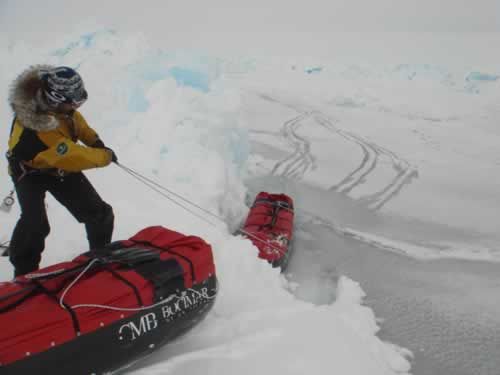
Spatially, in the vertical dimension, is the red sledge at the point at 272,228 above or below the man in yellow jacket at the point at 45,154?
below

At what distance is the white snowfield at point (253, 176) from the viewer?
1818 millimetres

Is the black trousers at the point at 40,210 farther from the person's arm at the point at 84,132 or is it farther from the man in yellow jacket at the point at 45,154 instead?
the person's arm at the point at 84,132

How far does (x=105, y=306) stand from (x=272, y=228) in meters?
2.53

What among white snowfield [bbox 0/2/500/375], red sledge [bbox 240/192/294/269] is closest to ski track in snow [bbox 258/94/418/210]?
white snowfield [bbox 0/2/500/375]

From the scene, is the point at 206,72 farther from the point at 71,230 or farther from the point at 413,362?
the point at 413,362

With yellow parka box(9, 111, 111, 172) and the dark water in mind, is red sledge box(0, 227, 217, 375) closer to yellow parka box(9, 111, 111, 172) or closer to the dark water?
yellow parka box(9, 111, 111, 172)

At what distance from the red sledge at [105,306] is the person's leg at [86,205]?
0.26m

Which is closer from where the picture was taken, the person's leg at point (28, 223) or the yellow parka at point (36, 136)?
the yellow parka at point (36, 136)

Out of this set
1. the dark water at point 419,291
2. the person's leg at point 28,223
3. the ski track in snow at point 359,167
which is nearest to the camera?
the person's leg at point 28,223

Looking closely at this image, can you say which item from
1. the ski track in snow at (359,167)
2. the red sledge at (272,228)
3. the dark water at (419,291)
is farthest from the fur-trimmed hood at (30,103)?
the ski track in snow at (359,167)

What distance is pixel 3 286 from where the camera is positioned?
1469 mm

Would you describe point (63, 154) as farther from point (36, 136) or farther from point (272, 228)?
point (272, 228)

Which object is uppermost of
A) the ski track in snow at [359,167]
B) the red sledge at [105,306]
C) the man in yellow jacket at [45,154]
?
the man in yellow jacket at [45,154]

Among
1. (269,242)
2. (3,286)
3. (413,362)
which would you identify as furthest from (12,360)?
(269,242)
